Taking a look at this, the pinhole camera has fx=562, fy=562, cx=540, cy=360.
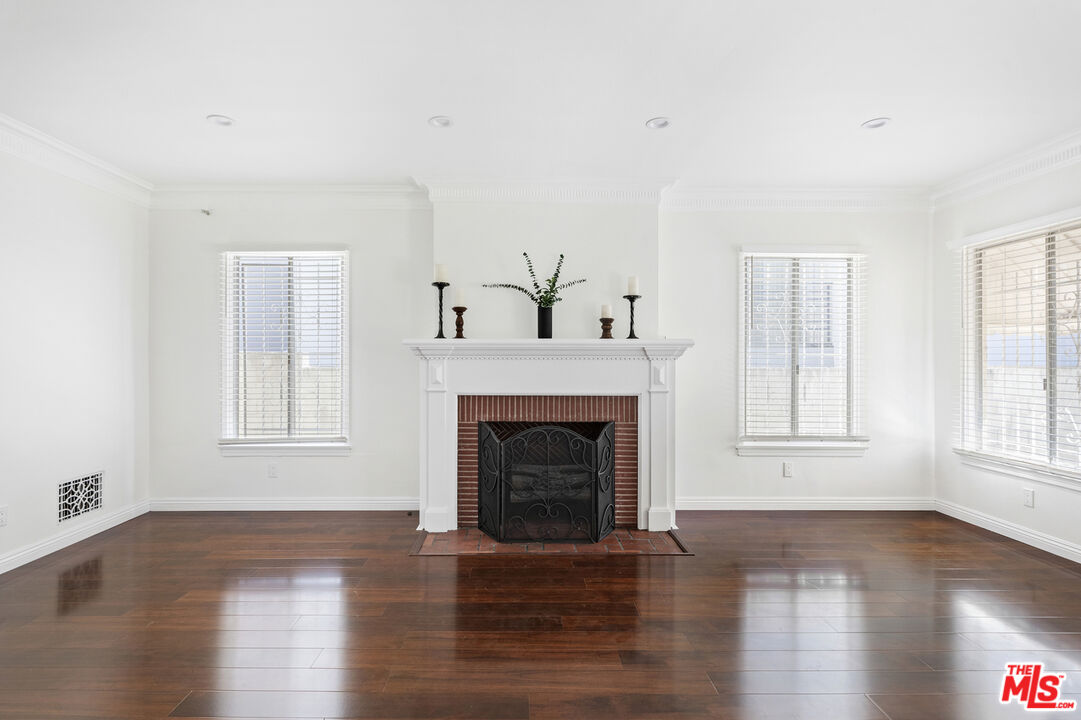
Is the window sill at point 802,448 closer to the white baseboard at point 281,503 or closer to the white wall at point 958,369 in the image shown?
the white wall at point 958,369

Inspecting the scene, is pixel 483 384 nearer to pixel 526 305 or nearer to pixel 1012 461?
pixel 526 305

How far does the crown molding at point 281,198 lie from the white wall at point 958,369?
403 centimetres

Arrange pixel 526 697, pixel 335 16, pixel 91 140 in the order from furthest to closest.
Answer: pixel 91 140, pixel 335 16, pixel 526 697

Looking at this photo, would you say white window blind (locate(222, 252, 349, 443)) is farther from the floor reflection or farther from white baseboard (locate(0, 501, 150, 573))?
the floor reflection

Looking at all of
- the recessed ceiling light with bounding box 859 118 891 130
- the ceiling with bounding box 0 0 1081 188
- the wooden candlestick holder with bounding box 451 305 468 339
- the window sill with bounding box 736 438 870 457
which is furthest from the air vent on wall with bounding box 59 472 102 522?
the recessed ceiling light with bounding box 859 118 891 130

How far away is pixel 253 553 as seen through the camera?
3.48m

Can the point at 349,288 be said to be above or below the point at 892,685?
above

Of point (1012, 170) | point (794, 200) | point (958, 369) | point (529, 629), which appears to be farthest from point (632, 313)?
point (1012, 170)

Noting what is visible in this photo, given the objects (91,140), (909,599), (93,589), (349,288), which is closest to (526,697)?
(909,599)

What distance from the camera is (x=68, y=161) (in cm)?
358

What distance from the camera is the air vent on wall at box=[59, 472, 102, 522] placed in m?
3.61

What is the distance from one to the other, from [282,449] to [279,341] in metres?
0.84

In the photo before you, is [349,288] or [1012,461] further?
[349,288]

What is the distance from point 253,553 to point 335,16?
9.88 feet
